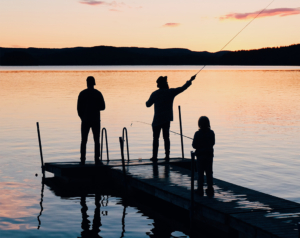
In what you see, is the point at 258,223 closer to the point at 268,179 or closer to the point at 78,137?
the point at 268,179

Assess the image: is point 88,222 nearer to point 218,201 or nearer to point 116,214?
point 116,214

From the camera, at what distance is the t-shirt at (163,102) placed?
12016 millimetres

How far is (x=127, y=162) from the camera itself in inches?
546

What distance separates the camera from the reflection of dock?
7594mm

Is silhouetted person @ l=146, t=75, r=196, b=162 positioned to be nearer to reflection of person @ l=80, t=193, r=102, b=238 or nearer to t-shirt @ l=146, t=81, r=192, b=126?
t-shirt @ l=146, t=81, r=192, b=126

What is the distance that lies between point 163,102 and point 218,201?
3797 millimetres

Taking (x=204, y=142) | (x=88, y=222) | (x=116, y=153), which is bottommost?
(x=88, y=222)

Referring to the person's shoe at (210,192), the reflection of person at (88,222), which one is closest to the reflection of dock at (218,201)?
the person's shoe at (210,192)

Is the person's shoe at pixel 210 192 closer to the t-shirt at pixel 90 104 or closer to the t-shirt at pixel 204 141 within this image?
the t-shirt at pixel 204 141

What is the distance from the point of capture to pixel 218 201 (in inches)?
351

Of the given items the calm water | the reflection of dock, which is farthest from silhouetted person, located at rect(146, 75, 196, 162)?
the calm water

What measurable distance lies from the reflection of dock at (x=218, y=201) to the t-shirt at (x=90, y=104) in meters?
1.55

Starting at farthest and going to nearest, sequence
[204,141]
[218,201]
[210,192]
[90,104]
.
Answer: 1. [90,104]
2. [210,192]
3. [218,201]
4. [204,141]

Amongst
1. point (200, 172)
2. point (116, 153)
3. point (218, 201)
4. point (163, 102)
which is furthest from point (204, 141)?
point (116, 153)
